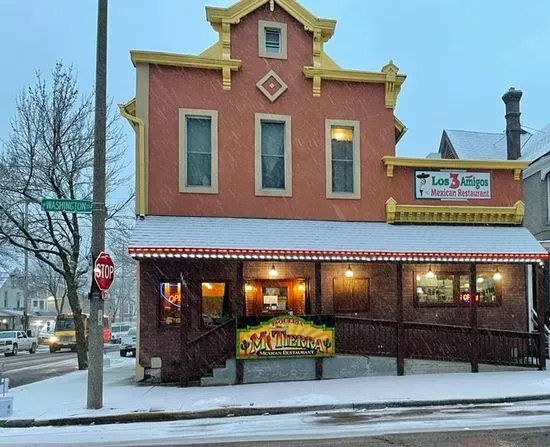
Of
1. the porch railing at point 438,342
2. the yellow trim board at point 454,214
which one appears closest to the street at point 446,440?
the porch railing at point 438,342

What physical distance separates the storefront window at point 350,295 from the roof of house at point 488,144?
12.5 metres

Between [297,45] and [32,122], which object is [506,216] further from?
[32,122]

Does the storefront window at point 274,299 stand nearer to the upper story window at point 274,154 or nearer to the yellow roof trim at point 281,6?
the upper story window at point 274,154

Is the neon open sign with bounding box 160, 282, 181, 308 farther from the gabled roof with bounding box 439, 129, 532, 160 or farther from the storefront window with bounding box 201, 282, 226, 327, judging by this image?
the gabled roof with bounding box 439, 129, 532, 160

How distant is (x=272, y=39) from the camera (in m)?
17.4

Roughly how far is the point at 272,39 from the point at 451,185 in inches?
261

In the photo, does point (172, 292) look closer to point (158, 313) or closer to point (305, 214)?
point (158, 313)

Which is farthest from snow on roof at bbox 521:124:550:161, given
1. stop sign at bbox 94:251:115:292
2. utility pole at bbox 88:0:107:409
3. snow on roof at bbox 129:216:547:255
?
stop sign at bbox 94:251:115:292

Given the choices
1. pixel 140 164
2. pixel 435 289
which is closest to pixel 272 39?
pixel 140 164

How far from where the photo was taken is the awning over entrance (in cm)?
1466

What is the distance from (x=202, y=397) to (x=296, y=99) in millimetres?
8693

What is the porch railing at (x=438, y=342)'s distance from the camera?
15.5 meters

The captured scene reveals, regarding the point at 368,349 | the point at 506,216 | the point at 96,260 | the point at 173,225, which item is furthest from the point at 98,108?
the point at 506,216

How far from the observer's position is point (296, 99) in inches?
679
